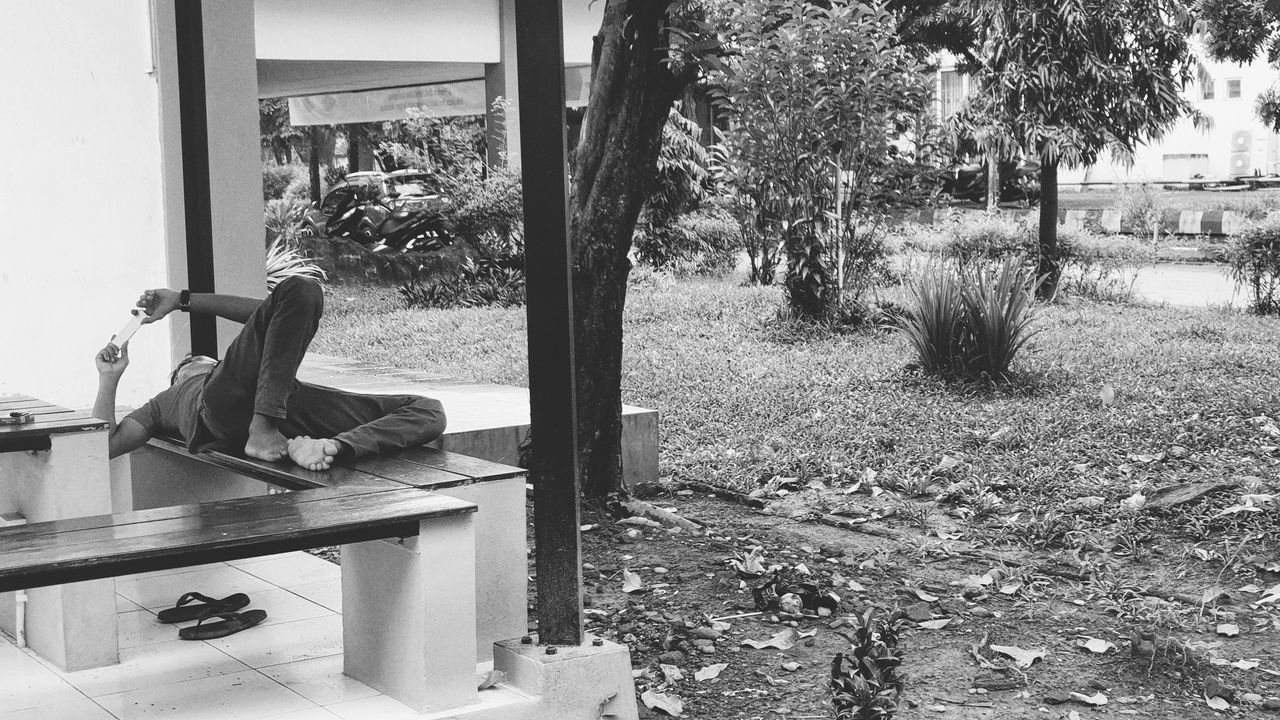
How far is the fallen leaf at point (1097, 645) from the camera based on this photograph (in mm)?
4082

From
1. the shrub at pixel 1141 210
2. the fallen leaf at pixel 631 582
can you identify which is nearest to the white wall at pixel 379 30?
the fallen leaf at pixel 631 582

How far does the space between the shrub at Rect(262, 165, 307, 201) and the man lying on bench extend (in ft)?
101

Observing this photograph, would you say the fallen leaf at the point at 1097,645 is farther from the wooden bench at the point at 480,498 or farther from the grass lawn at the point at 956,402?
the wooden bench at the point at 480,498

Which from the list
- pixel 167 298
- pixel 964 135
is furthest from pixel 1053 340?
pixel 167 298

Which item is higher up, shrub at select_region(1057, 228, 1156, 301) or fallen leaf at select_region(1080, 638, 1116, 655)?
shrub at select_region(1057, 228, 1156, 301)

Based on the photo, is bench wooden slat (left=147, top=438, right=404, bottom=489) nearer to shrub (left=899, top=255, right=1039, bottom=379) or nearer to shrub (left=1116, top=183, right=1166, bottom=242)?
shrub (left=899, top=255, right=1039, bottom=379)

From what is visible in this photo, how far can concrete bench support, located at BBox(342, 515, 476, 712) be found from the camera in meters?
3.18

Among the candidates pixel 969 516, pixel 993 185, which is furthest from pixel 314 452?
pixel 993 185

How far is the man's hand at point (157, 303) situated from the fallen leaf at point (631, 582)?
1.86 m

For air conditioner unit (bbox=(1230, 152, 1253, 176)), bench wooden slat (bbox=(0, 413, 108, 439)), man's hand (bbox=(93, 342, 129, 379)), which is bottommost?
bench wooden slat (bbox=(0, 413, 108, 439))

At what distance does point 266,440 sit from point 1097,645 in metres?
2.61

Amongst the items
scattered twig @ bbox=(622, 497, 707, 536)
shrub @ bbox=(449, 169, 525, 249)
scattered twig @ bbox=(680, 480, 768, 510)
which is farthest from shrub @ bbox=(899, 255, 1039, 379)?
shrub @ bbox=(449, 169, 525, 249)

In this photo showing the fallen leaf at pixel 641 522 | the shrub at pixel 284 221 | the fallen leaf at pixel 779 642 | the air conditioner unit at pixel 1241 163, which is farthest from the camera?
the air conditioner unit at pixel 1241 163

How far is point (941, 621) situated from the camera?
4.43 m
